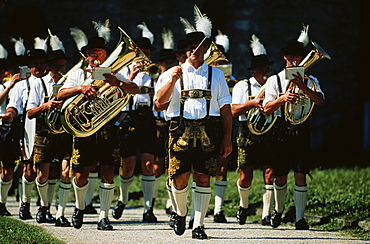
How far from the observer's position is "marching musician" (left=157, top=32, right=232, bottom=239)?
8602mm

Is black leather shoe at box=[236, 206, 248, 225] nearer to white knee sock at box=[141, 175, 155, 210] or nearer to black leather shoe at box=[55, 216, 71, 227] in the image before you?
white knee sock at box=[141, 175, 155, 210]

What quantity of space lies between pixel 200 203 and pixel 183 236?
59 cm

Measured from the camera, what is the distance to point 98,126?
925cm

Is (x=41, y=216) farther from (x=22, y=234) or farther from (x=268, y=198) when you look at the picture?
(x=268, y=198)

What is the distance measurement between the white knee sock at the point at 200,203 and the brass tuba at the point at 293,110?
1.69m

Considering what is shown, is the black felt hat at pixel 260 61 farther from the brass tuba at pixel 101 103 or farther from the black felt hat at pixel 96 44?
the black felt hat at pixel 96 44

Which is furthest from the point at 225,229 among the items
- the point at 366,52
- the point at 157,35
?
the point at 366,52

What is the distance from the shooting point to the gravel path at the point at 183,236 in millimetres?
8844

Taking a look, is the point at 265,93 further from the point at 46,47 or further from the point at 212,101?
the point at 46,47

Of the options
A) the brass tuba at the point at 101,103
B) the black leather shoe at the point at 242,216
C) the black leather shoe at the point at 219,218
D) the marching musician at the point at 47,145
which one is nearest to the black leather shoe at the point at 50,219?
the marching musician at the point at 47,145

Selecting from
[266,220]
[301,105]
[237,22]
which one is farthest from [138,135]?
[237,22]

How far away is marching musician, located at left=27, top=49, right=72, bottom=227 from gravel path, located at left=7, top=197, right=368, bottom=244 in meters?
0.29

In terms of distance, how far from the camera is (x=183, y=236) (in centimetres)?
910

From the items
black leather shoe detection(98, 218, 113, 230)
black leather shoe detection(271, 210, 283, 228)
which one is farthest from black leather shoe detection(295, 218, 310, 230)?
black leather shoe detection(98, 218, 113, 230)
